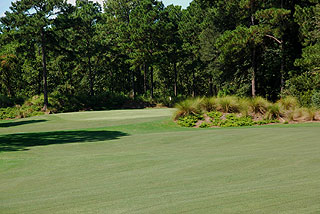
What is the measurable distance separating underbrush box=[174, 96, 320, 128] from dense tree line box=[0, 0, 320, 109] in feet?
15.1

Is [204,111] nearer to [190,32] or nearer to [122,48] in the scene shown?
[122,48]

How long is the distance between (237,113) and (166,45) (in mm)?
31562

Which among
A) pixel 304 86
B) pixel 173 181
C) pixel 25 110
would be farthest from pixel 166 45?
pixel 173 181

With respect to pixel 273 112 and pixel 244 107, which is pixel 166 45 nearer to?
pixel 244 107

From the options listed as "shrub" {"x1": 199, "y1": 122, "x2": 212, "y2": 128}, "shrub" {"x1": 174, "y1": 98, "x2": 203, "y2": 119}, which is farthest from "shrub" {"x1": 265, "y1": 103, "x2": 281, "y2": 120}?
"shrub" {"x1": 174, "y1": 98, "x2": 203, "y2": 119}

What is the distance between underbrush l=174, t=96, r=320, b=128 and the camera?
18.3 m

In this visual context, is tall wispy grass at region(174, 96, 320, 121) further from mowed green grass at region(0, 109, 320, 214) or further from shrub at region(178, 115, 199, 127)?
mowed green grass at region(0, 109, 320, 214)

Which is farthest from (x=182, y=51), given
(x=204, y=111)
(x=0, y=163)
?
(x=0, y=163)

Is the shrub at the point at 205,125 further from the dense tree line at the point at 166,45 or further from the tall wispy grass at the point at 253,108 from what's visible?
the dense tree line at the point at 166,45

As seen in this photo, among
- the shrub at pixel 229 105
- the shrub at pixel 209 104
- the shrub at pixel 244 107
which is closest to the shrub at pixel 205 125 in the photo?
the shrub at pixel 209 104

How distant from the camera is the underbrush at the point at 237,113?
59.9 feet

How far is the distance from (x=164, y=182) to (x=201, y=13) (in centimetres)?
4999

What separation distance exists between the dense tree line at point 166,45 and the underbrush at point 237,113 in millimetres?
4590

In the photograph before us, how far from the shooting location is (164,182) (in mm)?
5961
